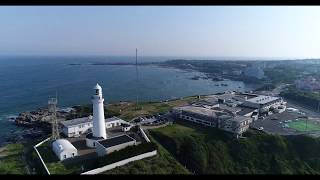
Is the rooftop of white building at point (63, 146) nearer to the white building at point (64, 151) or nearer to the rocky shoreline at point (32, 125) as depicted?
the white building at point (64, 151)

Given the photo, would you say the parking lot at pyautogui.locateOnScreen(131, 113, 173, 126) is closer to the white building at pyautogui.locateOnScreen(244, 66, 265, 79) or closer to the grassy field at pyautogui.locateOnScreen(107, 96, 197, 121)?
the grassy field at pyautogui.locateOnScreen(107, 96, 197, 121)

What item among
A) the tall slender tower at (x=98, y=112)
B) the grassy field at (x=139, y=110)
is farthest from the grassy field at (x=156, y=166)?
the grassy field at (x=139, y=110)

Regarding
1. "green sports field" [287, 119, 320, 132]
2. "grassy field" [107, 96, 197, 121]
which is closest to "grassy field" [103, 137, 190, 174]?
"grassy field" [107, 96, 197, 121]

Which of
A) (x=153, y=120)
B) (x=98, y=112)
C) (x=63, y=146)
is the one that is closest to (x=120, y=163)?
(x=63, y=146)

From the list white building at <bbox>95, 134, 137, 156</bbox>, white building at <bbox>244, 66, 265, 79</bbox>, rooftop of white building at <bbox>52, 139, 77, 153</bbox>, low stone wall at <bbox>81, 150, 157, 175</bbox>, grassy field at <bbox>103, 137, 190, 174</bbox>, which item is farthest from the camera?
white building at <bbox>244, 66, 265, 79</bbox>
